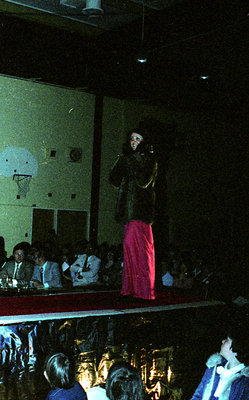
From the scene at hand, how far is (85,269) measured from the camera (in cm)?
729

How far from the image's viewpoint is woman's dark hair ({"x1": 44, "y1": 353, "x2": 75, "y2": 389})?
8.04 ft

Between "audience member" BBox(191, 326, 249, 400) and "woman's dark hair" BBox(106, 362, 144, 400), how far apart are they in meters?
0.71

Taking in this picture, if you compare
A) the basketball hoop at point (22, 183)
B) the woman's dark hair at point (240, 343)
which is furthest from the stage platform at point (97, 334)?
the basketball hoop at point (22, 183)

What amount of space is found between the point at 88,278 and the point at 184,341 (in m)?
2.95

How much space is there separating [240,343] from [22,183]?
799 cm

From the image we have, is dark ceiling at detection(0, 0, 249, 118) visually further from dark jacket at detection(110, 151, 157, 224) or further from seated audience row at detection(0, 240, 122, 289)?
dark jacket at detection(110, 151, 157, 224)

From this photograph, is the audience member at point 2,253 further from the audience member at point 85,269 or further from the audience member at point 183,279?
the audience member at point 183,279

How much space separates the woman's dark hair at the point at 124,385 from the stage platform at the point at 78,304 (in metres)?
1.32

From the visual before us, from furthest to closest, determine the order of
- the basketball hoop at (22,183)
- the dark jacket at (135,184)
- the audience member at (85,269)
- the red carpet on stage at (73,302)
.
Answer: the basketball hoop at (22,183), the audience member at (85,269), the dark jacket at (135,184), the red carpet on stage at (73,302)

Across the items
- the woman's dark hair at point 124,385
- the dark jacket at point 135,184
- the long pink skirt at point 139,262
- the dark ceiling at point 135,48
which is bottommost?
the woman's dark hair at point 124,385

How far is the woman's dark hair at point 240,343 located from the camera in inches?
107

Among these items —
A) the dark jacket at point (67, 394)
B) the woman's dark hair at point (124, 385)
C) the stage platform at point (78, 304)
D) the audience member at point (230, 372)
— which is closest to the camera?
the woman's dark hair at point (124, 385)

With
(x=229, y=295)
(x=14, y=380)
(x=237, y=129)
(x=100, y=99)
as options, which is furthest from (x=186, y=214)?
(x=14, y=380)

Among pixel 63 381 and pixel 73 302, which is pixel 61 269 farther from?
pixel 63 381
